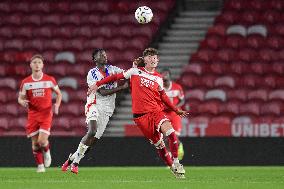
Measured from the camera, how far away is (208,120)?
18.0 m

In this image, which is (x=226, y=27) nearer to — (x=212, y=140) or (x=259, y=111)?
(x=259, y=111)

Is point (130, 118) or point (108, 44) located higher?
point (108, 44)

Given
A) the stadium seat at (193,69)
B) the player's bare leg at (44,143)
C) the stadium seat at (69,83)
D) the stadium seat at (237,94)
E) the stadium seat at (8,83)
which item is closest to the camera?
the player's bare leg at (44,143)

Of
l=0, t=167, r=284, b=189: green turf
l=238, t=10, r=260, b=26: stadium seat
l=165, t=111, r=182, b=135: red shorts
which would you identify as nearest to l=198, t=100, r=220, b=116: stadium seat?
l=165, t=111, r=182, b=135: red shorts

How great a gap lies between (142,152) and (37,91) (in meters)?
3.08

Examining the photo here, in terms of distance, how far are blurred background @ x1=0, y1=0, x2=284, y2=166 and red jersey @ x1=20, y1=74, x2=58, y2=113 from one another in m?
2.21

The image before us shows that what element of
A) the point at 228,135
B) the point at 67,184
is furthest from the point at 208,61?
the point at 67,184

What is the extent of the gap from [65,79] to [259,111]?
4342mm

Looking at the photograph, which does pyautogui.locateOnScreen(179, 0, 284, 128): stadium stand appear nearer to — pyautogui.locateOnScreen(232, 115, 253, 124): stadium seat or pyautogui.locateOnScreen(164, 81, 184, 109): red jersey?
pyautogui.locateOnScreen(232, 115, 253, 124): stadium seat

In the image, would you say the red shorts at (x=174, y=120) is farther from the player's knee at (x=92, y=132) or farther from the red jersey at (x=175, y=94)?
the player's knee at (x=92, y=132)

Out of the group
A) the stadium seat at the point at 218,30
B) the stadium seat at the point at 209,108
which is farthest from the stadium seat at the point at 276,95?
the stadium seat at the point at 218,30

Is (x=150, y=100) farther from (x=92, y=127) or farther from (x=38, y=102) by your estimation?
(x=38, y=102)

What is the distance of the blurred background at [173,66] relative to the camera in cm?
1614

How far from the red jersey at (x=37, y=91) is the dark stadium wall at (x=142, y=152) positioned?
221 cm
